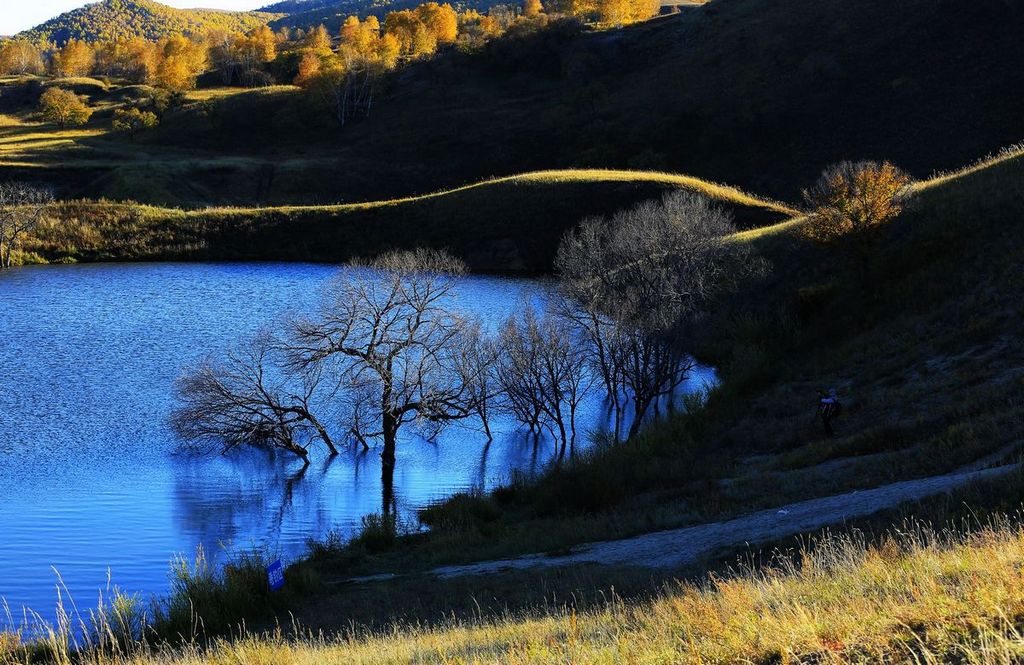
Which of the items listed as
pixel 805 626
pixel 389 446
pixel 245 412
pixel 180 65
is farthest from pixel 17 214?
pixel 805 626

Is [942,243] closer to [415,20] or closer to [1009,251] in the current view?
[1009,251]

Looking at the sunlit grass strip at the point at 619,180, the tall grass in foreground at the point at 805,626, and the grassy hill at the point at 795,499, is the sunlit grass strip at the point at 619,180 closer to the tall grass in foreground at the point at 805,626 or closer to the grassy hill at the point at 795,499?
the grassy hill at the point at 795,499

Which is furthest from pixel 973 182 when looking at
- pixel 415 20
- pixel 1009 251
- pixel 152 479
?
pixel 415 20

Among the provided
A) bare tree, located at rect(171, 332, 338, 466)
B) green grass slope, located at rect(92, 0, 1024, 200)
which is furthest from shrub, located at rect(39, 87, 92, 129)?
bare tree, located at rect(171, 332, 338, 466)

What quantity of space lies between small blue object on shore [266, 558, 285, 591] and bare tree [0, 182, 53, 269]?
65.1 m

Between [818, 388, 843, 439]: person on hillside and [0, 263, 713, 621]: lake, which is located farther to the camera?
[818, 388, 843, 439]: person on hillside

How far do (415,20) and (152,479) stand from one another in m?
147

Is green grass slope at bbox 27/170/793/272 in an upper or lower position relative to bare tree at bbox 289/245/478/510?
upper

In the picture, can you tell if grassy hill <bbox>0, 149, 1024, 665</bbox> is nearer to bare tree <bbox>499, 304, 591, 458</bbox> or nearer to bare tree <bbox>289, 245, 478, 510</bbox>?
bare tree <bbox>499, 304, 591, 458</bbox>

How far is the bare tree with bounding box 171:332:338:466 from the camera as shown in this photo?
108ft

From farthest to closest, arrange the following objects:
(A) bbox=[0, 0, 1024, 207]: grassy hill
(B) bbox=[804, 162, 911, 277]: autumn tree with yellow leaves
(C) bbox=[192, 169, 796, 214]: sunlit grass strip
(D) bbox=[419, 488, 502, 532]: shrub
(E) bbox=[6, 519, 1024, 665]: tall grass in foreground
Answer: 1. (A) bbox=[0, 0, 1024, 207]: grassy hill
2. (C) bbox=[192, 169, 796, 214]: sunlit grass strip
3. (B) bbox=[804, 162, 911, 277]: autumn tree with yellow leaves
4. (D) bbox=[419, 488, 502, 532]: shrub
5. (E) bbox=[6, 519, 1024, 665]: tall grass in foreground

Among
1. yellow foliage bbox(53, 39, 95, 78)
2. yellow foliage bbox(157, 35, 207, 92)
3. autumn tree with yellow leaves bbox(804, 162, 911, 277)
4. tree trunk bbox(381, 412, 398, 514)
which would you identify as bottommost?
tree trunk bbox(381, 412, 398, 514)

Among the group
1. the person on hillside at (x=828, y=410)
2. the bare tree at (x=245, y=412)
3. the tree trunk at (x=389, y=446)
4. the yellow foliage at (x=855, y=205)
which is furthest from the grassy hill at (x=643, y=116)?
the person on hillside at (x=828, y=410)

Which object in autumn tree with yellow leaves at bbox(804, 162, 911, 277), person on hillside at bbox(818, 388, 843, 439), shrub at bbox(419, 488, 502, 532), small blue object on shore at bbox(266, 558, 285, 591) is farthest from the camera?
autumn tree with yellow leaves at bbox(804, 162, 911, 277)
